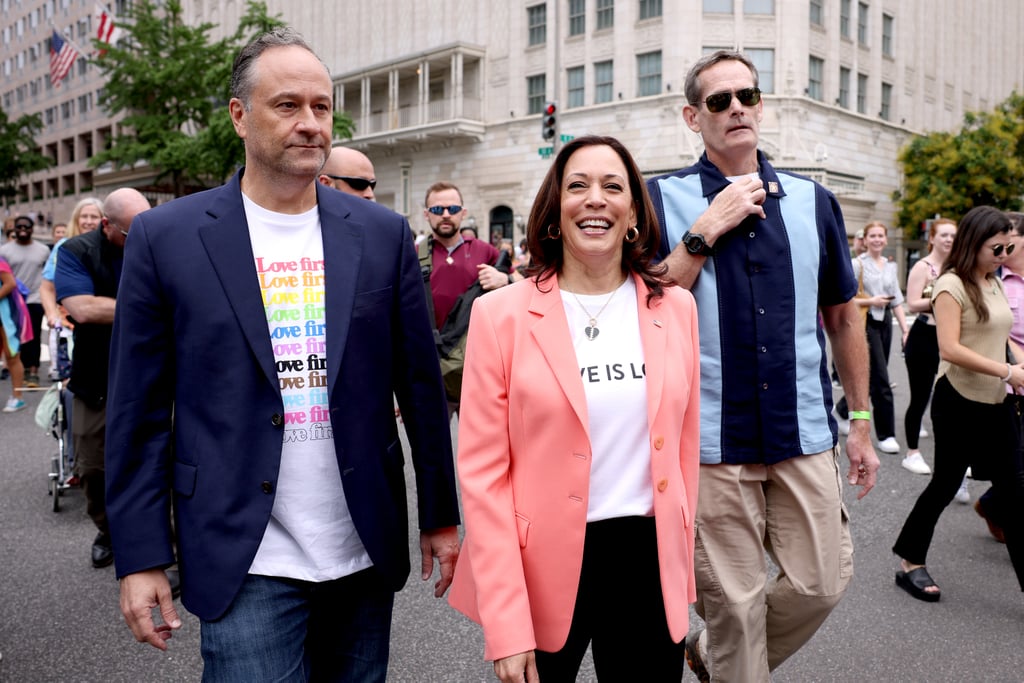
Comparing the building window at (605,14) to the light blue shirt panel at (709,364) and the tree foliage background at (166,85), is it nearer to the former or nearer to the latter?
the tree foliage background at (166,85)

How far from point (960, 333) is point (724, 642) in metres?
3.04

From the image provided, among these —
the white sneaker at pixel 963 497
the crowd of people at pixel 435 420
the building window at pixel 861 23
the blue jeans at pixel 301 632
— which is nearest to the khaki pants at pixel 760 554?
the crowd of people at pixel 435 420

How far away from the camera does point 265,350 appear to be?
7.12ft

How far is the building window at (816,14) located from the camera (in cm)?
3431

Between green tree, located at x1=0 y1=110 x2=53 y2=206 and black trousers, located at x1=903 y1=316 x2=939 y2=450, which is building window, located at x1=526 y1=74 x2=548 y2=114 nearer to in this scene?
green tree, located at x1=0 y1=110 x2=53 y2=206

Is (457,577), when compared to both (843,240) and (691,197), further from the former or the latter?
(843,240)

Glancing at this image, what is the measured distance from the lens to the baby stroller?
660 cm

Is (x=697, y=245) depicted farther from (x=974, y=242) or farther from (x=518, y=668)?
(x=974, y=242)

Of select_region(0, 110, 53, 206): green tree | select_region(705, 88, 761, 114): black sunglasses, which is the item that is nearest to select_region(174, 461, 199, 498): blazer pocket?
select_region(705, 88, 761, 114): black sunglasses

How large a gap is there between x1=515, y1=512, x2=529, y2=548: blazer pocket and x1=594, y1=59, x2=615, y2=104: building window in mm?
34680

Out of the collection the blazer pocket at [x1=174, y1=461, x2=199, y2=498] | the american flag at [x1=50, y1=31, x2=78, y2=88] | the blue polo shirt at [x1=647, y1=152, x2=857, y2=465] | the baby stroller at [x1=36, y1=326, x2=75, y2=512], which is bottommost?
the baby stroller at [x1=36, y1=326, x2=75, y2=512]

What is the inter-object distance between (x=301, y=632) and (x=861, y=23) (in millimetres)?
40595

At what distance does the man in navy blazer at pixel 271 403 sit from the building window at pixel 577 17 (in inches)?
1414

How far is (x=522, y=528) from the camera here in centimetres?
233
